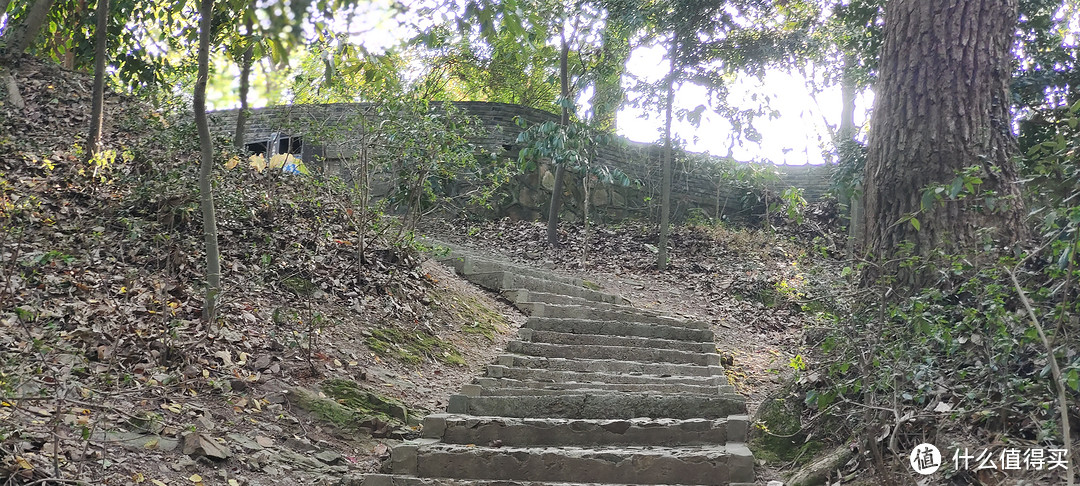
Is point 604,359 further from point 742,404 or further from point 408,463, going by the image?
point 408,463

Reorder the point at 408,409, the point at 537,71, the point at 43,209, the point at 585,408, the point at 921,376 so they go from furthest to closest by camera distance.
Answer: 1. the point at 537,71
2. the point at 43,209
3. the point at 408,409
4. the point at 585,408
5. the point at 921,376

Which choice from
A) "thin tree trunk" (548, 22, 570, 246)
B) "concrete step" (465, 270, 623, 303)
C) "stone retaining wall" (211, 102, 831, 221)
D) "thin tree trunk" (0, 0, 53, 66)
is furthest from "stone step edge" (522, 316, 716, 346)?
"thin tree trunk" (0, 0, 53, 66)

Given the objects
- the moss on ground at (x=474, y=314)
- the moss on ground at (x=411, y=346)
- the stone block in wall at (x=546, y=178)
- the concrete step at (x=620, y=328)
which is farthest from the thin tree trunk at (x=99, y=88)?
the stone block in wall at (x=546, y=178)

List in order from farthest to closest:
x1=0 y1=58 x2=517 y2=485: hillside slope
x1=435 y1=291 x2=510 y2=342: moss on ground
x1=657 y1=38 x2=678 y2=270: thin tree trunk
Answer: x1=657 y1=38 x2=678 y2=270: thin tree trunk → x1=435 y1=291 x2=510 y2=342: moss on ground → x1=0 y1=58 x2=517 y2=485: hillside slope

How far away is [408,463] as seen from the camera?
4027mm

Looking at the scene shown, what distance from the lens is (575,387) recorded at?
5363 millimetres

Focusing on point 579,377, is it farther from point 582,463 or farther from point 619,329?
point 582,463

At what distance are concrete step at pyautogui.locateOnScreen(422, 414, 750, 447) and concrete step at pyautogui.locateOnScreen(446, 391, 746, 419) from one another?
0.29 metres

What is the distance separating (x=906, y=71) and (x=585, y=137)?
24.0 feet

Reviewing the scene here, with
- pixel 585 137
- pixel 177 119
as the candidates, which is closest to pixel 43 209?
pixel 177 119

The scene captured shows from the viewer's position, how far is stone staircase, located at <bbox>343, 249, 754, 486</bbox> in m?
3.86

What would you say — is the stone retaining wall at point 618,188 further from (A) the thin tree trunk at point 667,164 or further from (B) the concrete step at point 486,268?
(B) the concrete step at point 486,268

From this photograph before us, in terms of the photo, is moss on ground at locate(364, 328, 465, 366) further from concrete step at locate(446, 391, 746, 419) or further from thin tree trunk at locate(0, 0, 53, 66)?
thin tree trunk at locate(0, 0, 53, 66)
